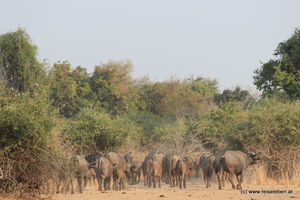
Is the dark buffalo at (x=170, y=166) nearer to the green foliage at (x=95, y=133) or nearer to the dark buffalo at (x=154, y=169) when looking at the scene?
the dark buffalo at (x=154, y=169)

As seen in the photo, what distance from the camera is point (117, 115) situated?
38281 millimetres

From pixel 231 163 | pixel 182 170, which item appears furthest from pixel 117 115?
pixel 231 163

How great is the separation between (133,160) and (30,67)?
9.05 m

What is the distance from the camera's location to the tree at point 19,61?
2988 centimetres

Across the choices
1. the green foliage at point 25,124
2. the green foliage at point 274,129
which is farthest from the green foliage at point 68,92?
the green foliage at point 25,124

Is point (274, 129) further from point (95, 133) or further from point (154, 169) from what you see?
point (95, 133)

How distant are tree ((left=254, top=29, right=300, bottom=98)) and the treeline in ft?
0.22

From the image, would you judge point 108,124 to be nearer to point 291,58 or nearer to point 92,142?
point 92,142

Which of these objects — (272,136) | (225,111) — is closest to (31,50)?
(225,111)

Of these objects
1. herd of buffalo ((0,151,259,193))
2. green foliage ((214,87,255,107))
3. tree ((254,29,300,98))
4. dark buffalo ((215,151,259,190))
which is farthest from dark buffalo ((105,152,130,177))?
green foliage ((214,87,255,107))

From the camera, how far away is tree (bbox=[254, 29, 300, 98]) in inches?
1348

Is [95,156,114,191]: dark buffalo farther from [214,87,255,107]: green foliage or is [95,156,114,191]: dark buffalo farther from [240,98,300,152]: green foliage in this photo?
[214,87,255,107]: green foliage

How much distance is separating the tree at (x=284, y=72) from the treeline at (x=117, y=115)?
0.22 feet

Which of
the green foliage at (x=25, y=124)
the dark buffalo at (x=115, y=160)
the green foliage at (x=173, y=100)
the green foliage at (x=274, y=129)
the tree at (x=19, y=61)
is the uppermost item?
the green foliage at (x=173, y=100)
